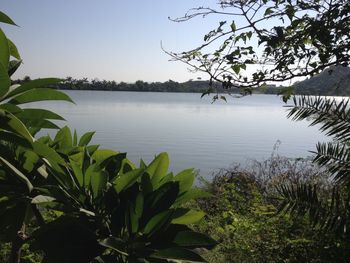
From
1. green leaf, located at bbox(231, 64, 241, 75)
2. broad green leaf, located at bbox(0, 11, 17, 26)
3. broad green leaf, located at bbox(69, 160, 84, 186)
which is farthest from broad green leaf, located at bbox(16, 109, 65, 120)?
green leaf, located at bbox(231, 64, 241, 75)

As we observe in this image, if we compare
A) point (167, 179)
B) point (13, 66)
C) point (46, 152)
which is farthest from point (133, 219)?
point (13, 66)

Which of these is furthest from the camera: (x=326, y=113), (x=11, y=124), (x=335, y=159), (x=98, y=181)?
(x=335, y=159)

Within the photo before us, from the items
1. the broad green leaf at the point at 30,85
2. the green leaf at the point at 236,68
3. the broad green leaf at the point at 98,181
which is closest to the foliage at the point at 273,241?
the green leaf at the point at 236,68

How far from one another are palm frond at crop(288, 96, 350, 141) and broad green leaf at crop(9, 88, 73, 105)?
7.09 ft

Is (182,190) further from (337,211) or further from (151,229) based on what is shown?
(337,211)

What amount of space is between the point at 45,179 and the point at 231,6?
9.30 ft

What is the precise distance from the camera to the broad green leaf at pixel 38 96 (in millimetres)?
1661

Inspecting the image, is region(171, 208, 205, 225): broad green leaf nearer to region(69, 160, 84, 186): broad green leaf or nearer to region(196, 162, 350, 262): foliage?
region(69, 160, 84, 186): broad green leaf

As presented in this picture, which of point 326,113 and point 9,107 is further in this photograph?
point 326,113

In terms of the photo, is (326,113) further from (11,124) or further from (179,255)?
(11,124)

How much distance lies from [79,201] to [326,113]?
230 centimetres

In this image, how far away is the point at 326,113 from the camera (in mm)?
3336

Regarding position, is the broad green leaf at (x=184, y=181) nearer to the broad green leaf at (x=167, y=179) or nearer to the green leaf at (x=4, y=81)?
the broad green leaf at (x=167, y=179)

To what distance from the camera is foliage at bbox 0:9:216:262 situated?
5.25 feet
